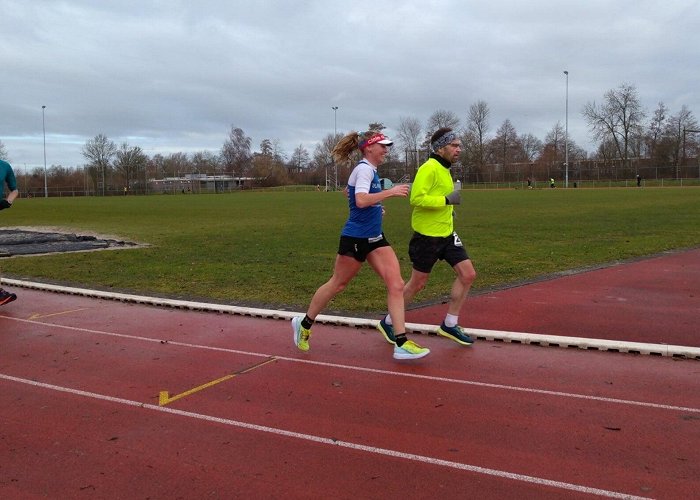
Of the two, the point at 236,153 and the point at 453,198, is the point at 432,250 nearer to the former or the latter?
the point at 453,198

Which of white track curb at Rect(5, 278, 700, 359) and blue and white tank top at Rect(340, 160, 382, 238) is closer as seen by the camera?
blue and white tank top at Rect(340, 160, 382, 238)

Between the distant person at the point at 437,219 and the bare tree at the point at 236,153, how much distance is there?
121583mm

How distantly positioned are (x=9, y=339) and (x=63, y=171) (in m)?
109

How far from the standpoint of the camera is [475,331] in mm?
6195

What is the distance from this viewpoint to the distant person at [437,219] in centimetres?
539

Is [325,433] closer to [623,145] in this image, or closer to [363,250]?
[363,250]

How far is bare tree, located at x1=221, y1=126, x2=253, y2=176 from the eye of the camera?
125 m

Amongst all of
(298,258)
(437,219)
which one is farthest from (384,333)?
(298,258)

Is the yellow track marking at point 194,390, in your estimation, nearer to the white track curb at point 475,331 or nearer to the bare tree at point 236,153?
the white track curb at point 475,331

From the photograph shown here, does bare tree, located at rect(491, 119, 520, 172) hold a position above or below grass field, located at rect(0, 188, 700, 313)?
above

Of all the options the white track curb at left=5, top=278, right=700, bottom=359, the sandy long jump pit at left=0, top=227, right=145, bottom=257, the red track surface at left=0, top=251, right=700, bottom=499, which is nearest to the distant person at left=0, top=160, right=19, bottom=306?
the white track curb at left=5, top=278, right=700, bottom=359

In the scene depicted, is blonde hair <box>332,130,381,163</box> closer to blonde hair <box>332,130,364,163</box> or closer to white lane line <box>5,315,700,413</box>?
blonde hair <box>332,130,364,163</box>

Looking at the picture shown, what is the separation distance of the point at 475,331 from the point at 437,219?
1.37 meters

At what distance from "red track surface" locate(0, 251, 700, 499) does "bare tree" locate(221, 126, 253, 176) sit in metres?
121
